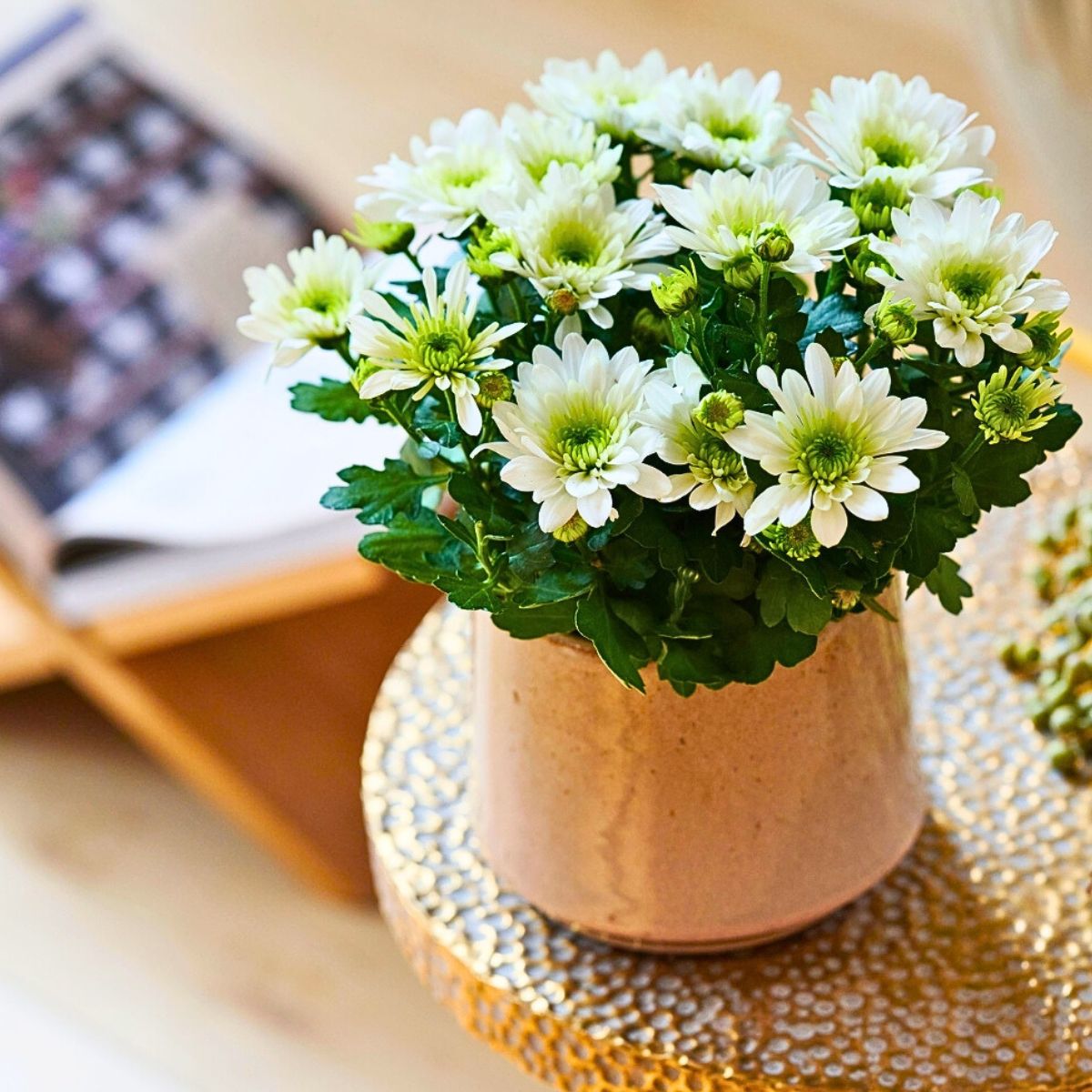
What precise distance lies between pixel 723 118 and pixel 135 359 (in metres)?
1.06

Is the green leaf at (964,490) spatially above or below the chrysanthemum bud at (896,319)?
below

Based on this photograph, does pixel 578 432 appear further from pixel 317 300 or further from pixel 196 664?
pixel 196 664

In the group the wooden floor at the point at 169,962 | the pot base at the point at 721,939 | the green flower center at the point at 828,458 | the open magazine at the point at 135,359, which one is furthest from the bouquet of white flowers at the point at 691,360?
the wooden floor at the point at 169,962

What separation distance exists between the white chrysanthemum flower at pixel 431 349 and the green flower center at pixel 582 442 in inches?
1.1

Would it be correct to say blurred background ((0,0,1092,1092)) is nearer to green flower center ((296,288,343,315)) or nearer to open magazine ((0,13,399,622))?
open magazine ((0,13,399,622))

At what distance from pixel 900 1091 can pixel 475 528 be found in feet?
0.94

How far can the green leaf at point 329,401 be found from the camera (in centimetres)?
59

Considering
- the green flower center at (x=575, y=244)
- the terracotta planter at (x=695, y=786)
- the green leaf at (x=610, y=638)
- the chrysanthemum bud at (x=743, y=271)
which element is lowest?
the terracotta planter at (x=695, y=786)

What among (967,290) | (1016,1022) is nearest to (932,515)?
(967,290)

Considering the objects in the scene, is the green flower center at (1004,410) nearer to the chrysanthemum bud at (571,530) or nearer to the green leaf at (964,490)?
the green leaf at (964,490)

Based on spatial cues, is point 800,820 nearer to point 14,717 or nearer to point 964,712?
point 964,712

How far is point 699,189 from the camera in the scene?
1.69 ft

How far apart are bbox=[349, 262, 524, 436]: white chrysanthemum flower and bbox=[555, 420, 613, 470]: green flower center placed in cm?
3

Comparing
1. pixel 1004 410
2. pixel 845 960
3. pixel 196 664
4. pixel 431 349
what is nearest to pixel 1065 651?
pixel 845 960
